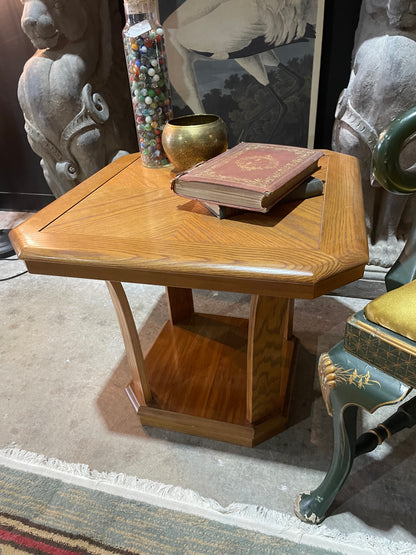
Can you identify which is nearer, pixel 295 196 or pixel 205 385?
pixel 295 196

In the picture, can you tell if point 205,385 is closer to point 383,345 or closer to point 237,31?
point 383,345

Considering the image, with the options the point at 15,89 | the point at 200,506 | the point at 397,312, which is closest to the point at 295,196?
the point at 397,312

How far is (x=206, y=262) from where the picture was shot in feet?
2.19

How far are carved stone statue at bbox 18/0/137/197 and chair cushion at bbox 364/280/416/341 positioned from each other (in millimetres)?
1472

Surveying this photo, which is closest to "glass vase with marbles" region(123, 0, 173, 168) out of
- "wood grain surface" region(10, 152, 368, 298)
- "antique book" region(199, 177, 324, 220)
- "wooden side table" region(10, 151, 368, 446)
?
"wooden side table" region(10, 151, 368, 446)

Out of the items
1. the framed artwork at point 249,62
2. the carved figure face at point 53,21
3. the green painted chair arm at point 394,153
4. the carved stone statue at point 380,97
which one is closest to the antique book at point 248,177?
the green painted chair arm at point 394,153

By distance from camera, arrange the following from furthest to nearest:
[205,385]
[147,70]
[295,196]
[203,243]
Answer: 1. [205,385]
2. [147,70]
3. [295,196]
4. [203,243]

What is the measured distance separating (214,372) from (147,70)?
2.71 ft

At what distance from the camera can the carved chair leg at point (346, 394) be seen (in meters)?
0.64

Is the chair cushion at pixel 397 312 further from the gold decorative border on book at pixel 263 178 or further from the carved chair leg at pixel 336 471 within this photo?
the gold decorative border on book at pixel 263 178

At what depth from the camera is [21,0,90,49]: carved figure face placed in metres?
1.58

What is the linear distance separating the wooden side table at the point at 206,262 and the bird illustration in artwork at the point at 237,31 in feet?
2.35

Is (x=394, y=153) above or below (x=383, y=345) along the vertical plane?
above

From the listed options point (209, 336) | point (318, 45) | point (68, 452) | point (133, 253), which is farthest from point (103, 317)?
point (318, 45)
